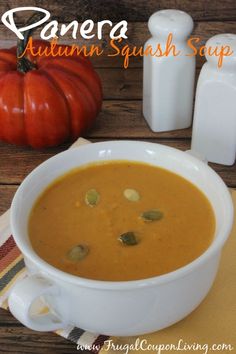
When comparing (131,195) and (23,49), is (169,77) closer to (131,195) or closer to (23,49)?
(23,49)

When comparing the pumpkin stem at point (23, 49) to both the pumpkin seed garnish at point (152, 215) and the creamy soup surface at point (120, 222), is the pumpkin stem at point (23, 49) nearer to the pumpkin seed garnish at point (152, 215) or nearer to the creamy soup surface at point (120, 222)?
the creamy soup surface at point (120, 222)

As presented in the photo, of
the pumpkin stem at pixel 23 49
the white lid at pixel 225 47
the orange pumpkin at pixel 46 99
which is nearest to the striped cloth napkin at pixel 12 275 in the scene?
the orange pumpkin at pixel 46 99

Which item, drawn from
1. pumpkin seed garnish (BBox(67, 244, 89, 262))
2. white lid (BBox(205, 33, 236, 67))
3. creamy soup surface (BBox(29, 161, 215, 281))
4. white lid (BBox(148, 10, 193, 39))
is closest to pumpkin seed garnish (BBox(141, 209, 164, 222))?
creamy soup surface (BBox(29, 161, 215, 281))

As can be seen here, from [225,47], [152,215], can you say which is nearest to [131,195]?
[152,215]

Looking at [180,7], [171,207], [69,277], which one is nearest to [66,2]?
[180,7]

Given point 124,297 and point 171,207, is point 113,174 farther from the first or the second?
point 124,297

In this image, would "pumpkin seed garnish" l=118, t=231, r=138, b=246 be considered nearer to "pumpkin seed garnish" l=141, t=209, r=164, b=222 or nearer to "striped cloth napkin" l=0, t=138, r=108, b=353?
"pumpkin seed garnish" l=141, t=209, r=164, b=222
